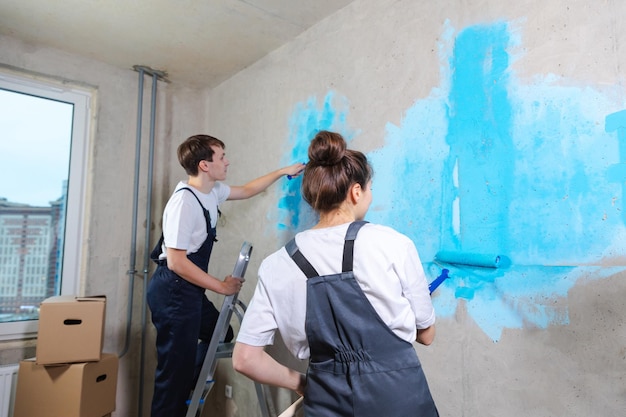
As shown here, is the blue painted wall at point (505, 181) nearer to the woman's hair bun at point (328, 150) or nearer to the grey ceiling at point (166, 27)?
the woman's hair bun at point (328, 150)

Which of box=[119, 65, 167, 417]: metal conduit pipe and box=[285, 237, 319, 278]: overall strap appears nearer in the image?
box=[285, 237, 319, 278]: overall strap

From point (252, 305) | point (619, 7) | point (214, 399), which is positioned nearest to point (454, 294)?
point (252, 305)

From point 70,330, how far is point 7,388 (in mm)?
587

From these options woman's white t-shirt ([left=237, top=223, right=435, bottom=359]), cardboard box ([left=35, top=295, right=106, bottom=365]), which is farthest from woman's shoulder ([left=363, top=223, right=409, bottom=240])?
cardboard box ([left=35, top=295, right=106, bottom=365])

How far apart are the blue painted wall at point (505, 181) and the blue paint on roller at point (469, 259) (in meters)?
0.02

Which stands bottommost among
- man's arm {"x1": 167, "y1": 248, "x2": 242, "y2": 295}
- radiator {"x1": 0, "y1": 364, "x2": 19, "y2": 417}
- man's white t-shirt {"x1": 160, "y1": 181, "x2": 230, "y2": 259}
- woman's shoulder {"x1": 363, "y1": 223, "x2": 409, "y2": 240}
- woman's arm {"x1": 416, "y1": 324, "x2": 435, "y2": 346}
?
radiator {"x1": 0, "y1": 364, "x2": 19, "y2": 417}

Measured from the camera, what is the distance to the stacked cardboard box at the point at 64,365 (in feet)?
6.68

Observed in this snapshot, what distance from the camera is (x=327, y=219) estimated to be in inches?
43.1

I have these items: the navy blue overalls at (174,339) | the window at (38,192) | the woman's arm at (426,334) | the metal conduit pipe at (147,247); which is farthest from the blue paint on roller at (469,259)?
the window at (38,192)

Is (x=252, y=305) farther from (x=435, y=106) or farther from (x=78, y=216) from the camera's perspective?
(x=78, y=216)

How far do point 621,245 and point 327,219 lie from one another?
83cm

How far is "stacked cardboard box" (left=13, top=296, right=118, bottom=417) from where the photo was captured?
204 cm

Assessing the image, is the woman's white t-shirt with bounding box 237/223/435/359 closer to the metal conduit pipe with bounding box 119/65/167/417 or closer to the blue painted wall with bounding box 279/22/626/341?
the blue painted wall with bounding box 279/22/626/341

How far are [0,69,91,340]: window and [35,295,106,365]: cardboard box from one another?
0.49m
